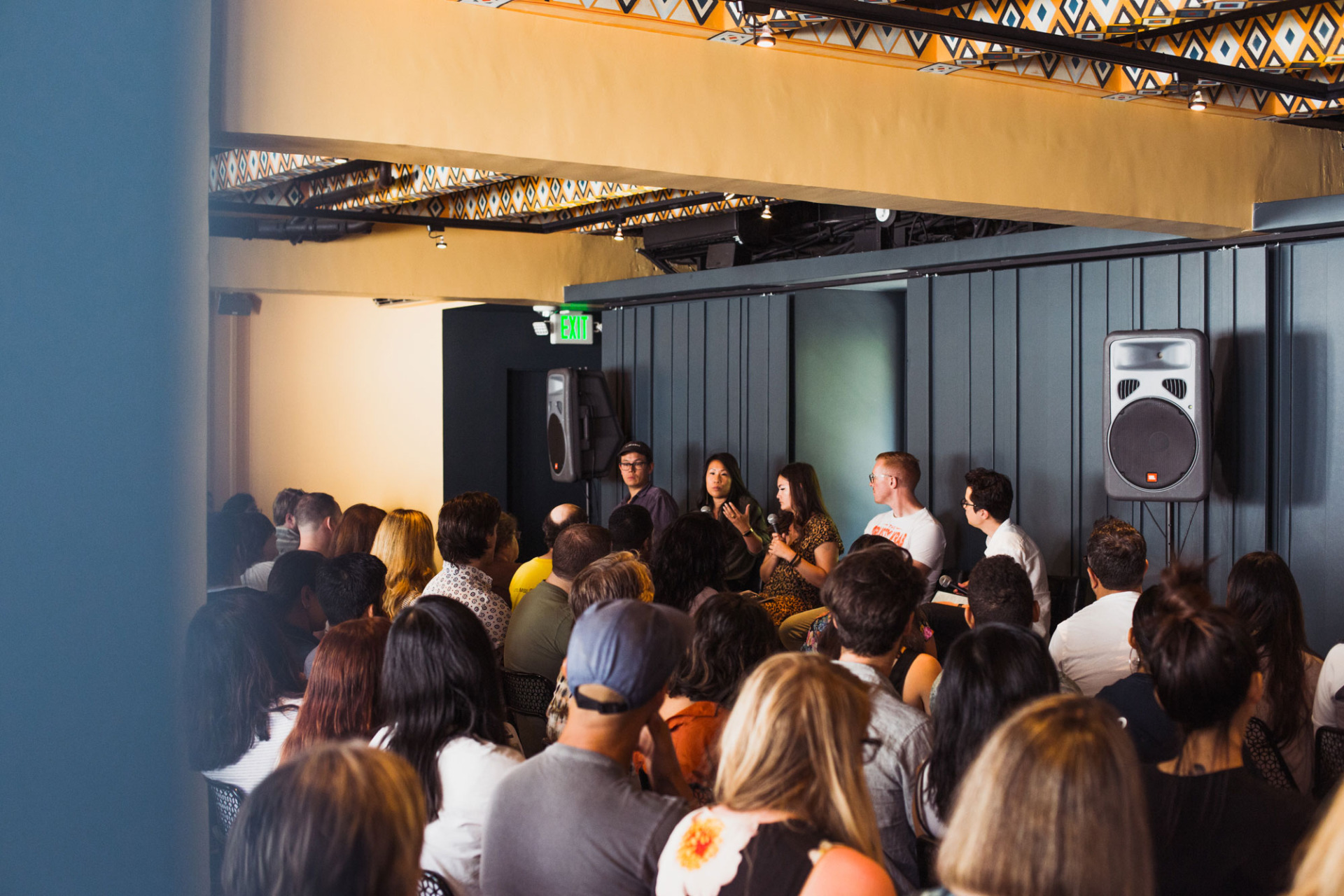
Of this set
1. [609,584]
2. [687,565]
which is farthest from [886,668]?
[687,565]

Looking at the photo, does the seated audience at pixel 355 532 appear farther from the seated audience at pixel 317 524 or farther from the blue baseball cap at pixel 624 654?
the blue baseball cap at pixel 624 654

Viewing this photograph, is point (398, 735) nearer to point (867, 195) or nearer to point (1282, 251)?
point (867, 195)

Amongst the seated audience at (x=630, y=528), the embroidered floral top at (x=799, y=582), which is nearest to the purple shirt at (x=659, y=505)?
the embroidered floral top at (x=799, y=582)

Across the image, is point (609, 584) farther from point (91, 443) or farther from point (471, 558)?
point (91, 443)

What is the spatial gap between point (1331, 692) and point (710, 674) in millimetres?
1698

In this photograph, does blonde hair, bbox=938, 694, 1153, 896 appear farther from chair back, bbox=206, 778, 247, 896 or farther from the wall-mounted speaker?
the wall-mounted speaker

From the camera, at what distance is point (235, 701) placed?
2564 mm

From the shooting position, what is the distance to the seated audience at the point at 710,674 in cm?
240

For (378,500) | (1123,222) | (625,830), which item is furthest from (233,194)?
(625,830)

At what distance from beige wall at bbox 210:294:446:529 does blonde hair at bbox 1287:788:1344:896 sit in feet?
29.7

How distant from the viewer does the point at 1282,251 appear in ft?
16.3

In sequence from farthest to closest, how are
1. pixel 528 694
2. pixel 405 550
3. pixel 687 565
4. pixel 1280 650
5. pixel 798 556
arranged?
pixel 798 556, pixel 405 550, pixel 687 565, pixel 528 694, pixel 1280 650

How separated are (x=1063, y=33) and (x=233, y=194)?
538 centimetres

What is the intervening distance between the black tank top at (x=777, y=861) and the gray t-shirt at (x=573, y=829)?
0.67 ft
